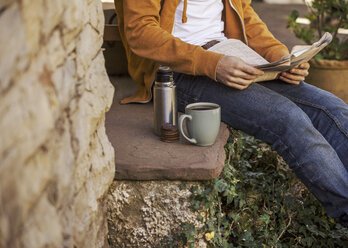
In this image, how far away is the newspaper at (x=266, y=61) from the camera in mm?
1982

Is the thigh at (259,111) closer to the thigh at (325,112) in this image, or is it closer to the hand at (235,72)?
the hand at (235,72)

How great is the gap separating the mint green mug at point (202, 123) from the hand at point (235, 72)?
12cm

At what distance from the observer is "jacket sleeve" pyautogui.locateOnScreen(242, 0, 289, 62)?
2.40m

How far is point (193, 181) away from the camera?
1825mm

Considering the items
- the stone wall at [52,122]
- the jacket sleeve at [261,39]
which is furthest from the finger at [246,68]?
the stone wall at [52,122]

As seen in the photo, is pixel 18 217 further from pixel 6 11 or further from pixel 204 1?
pixel 204 1

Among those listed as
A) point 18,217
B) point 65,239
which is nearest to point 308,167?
point 65,239

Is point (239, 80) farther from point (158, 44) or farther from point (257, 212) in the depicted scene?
point (257, 212)

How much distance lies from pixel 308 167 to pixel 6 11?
1367mm

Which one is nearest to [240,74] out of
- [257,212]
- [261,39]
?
[261,39]

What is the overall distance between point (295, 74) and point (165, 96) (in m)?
0.67

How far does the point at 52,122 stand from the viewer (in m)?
1.11

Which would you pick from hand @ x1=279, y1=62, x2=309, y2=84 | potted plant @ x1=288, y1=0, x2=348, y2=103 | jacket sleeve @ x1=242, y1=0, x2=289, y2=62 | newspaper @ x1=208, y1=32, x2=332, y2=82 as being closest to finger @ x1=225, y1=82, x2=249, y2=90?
newspaper @ x1=208, y1=32, x2=332, y2=82

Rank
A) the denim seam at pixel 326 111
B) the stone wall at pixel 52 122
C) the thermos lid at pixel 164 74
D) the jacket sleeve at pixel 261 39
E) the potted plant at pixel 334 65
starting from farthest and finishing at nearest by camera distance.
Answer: the potted plant at pixel 334 65 < the jacket sleeve at pixel 261 39 < the denim seam at pixel 326 111 < the thermos lid at pixel 164 74 < the stone wall at pixel 52 122
